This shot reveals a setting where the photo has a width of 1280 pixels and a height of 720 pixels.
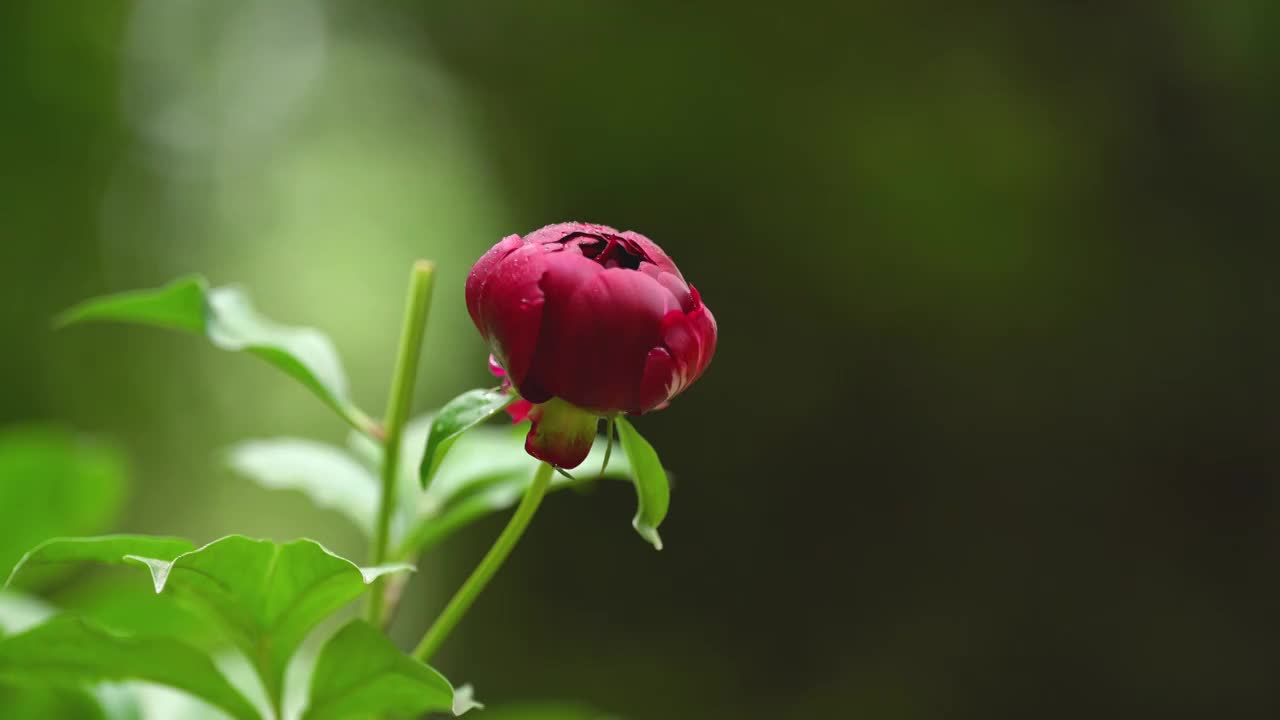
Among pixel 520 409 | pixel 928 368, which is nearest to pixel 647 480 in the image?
pixel 520 409

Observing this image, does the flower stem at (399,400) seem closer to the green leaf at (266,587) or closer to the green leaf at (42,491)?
the green leaf at (266,587)

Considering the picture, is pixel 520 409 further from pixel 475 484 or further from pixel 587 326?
pixel 475 484

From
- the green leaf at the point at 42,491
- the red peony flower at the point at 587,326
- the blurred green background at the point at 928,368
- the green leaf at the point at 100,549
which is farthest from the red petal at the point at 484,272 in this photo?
the blurred green background at the point at 928,368

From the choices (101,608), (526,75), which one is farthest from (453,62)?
(101,608)

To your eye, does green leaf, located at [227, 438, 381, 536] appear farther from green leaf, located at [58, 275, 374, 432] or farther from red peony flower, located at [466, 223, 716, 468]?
red peony flower, located at [466, 223, 716, 468]

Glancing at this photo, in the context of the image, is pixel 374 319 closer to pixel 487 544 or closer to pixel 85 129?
pixel 85 129
